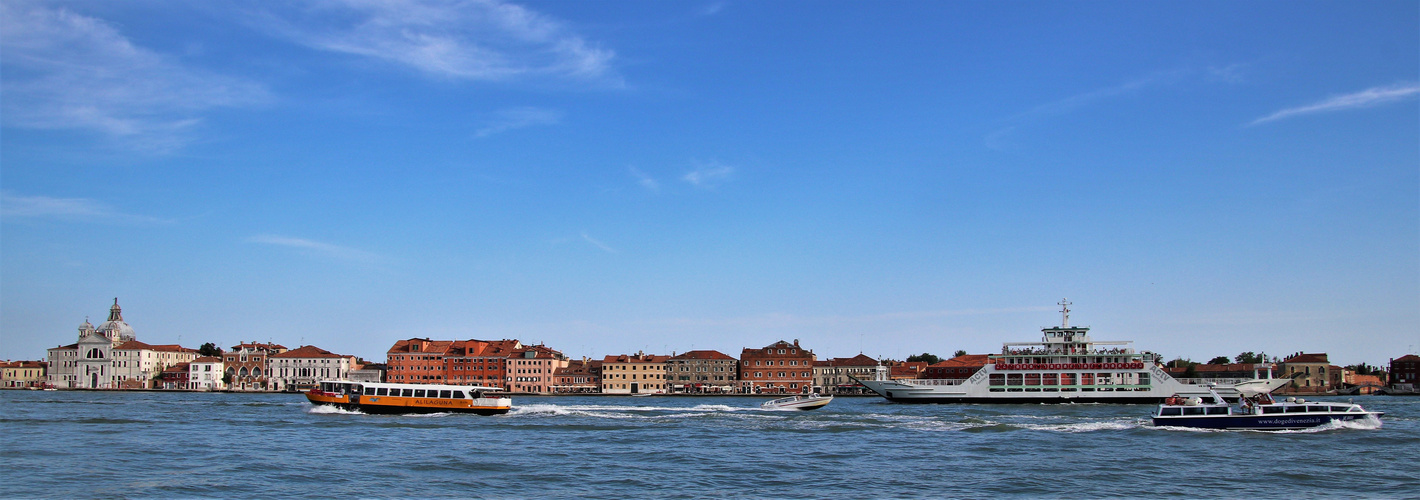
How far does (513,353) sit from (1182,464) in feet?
308

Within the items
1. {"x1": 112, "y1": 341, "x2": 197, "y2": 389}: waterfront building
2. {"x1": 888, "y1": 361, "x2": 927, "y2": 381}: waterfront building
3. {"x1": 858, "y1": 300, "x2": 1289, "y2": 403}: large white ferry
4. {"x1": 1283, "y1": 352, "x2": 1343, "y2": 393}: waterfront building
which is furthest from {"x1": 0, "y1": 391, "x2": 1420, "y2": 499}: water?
{"x1": 112, "y1": 341, "x2": 197, "y2": 389}: waterfront building

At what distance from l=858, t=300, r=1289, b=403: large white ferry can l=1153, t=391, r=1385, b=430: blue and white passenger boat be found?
108 ft

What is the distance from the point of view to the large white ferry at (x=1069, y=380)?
74188 millimetres

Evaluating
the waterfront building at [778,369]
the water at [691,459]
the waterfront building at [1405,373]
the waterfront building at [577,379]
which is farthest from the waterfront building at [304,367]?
the waterfront building at [1405,373]

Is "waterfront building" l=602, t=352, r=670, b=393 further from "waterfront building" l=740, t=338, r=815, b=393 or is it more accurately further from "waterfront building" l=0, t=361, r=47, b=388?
"waterfront building" l=0, t=361, r=47, b=388

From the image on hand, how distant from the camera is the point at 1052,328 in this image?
76.9m

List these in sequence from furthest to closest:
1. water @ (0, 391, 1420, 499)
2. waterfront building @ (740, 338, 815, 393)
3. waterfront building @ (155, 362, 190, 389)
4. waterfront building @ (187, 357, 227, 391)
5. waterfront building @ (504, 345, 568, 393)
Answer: waterfront building @ (155, 362, 190, 389)
waterfront building @ (187, 357, 227, 391)
waterfront building @ (504, 345, 568, 393)
waterfront building @ (740, 338, 815, 393)
water @ (0, 391, 1420, 499)

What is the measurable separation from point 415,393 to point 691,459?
2792 centimetres

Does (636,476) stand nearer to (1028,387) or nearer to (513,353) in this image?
(1028,387)

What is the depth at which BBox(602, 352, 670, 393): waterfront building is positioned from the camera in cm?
11450

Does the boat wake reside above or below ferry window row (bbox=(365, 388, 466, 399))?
below

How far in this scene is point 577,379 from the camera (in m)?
117

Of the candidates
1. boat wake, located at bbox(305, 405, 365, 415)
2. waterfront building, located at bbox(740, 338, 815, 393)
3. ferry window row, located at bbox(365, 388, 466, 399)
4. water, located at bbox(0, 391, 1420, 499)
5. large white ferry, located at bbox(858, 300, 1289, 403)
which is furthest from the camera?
waterfront building, located at bbox(740, 338, 815, 393)

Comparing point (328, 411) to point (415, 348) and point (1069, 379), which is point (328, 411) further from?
point (415, 348)
